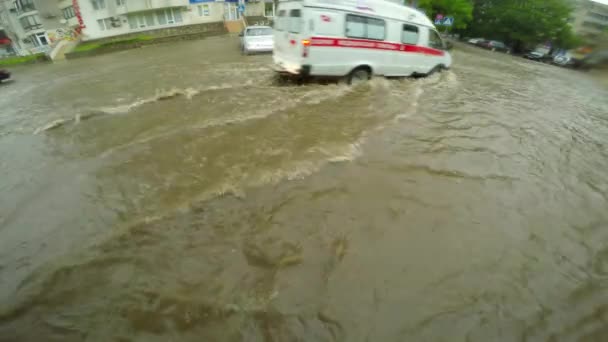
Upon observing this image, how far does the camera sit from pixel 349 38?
6941mm

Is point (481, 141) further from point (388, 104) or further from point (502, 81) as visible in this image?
point (502, 81)

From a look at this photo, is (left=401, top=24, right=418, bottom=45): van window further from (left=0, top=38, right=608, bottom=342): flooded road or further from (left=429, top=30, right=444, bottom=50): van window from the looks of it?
(left=0, top=38, right=608, bottom=342): flooded road

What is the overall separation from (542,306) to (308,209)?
2394 millimetres

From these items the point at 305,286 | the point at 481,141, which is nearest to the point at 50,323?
the point at 305,286

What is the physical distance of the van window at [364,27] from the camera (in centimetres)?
685

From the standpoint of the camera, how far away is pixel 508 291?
2447 millimetres

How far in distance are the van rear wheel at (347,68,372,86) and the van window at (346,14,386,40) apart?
0.90 meters

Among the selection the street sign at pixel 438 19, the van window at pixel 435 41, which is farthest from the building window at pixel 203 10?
the van window at pixel 435 41

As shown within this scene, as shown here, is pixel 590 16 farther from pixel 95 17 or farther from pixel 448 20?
pixel 95 17

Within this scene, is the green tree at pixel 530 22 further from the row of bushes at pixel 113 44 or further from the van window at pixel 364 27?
the row of bushes at pixel 113 44

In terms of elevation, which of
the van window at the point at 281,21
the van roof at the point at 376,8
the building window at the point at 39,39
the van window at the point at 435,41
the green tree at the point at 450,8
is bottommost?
the building window at the point at 39,39

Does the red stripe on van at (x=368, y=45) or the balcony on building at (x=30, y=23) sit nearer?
the red stripe on van at (x=368, y=45)

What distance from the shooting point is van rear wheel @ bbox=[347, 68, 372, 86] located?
7.65 m

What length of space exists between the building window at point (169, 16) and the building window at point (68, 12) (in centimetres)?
956
